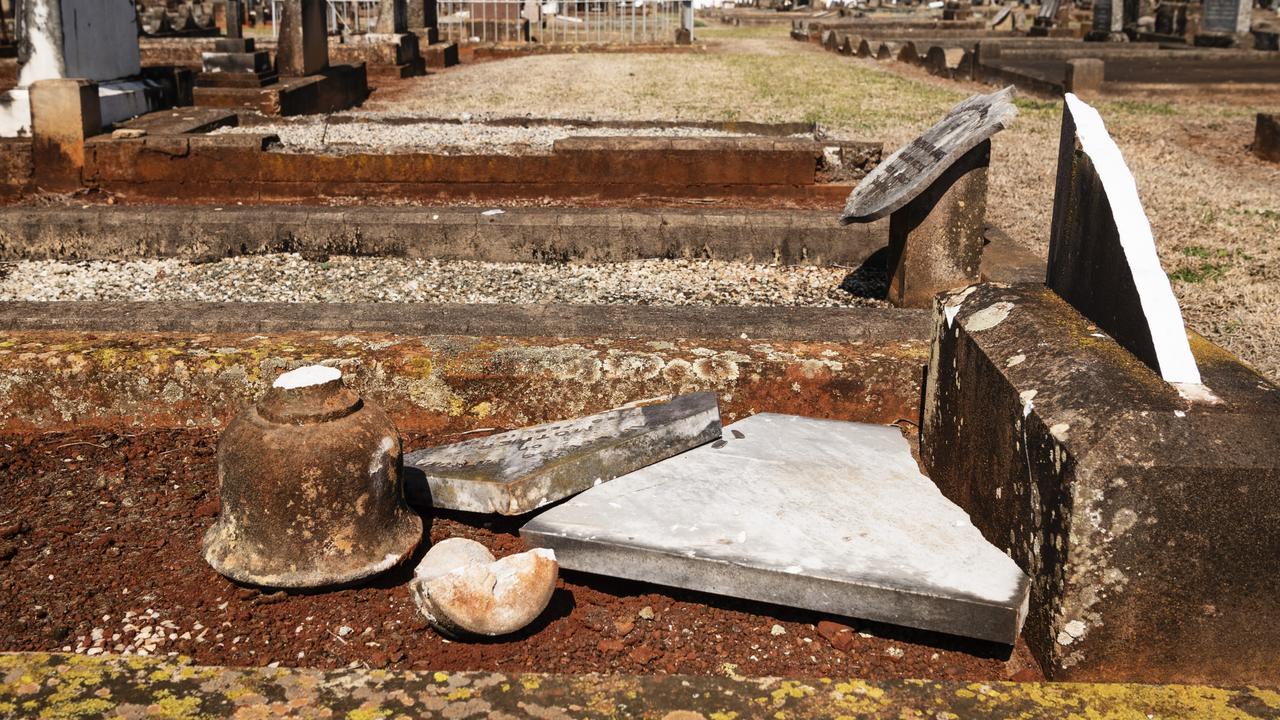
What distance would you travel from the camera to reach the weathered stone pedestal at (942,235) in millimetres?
4816

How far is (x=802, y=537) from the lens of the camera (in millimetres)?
2473

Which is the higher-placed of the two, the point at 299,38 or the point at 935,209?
the point at 299,38

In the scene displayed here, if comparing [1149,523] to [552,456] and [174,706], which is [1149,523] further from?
[174,706]

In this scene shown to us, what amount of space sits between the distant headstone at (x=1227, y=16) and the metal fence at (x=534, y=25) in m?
12.2

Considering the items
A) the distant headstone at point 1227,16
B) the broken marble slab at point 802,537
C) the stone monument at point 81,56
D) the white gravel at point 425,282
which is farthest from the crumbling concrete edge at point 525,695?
the distant headstone at point 1227,16

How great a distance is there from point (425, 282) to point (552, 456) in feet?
9.56

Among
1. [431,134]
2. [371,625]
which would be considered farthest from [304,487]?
[431,134]

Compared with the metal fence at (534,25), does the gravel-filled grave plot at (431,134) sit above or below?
below

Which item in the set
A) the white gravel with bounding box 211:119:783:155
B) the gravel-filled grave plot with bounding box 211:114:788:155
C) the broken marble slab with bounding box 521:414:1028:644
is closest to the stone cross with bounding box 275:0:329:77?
the gravel-filled grave plot with bounding box 211:114:788:155

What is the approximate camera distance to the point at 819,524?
2.54m

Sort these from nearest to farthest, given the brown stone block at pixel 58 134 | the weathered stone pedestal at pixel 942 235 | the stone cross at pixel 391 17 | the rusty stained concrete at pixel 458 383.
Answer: the rusty stained concrete at pixel 458 383, the weathered stone pedestal at pixel 942 235, the brown stone block at pixel 58 134, the stone cross at pixel 391 17

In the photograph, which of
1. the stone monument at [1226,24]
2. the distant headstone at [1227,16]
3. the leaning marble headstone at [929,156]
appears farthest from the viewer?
the distant headstone at [1227,16]

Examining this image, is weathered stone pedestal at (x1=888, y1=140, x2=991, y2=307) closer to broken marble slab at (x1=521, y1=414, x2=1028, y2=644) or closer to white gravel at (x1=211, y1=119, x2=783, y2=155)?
broken marble slab at (x1=521, y1=414, x2=1028, y2=644)

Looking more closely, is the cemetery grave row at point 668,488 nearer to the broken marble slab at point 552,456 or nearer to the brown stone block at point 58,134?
the broken marble slab at point 552,456
